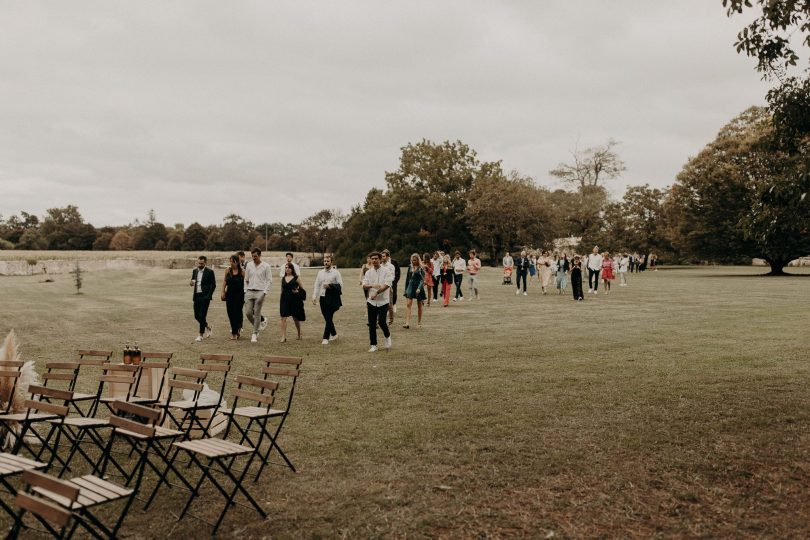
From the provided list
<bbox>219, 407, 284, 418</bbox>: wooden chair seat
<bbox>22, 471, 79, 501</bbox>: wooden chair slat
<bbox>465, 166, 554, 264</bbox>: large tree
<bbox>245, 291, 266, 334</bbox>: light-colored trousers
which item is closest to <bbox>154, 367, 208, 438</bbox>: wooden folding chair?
<bbox>219, 407, 284, 418</bbox>: wooden chair seat

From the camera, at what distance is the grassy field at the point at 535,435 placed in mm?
5398

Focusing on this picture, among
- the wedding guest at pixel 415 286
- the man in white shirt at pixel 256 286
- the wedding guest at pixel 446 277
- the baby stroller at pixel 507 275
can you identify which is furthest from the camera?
the baby stroller at pixel 507 275

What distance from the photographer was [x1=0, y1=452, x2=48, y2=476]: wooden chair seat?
194 inches

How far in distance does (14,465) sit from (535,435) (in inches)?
202

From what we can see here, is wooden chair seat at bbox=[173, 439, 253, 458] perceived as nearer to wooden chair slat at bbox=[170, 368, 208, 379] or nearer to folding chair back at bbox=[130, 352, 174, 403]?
wooden chair slat at bbox=[170, 368, 208, 379]

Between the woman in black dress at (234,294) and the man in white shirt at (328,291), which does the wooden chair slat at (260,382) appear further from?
the woman in black dress at (234,294)

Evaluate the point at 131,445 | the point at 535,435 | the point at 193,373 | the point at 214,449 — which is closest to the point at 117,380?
the point at 193,373

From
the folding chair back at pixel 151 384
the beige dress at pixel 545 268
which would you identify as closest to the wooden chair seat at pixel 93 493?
the folding chair back at pixel 151 384

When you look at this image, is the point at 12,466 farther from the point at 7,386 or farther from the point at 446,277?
the point at 446,277

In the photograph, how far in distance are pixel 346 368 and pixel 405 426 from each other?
420cm

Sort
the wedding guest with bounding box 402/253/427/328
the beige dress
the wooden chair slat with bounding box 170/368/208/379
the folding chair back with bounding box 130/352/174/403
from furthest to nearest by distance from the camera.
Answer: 1. the beige dress
2. the wedding guest with bounding box 402/253/427/328
3. the folding chair back with bounding box 130/352/174/403
4. the wooden chair slat with bounding box 170/368/208/379

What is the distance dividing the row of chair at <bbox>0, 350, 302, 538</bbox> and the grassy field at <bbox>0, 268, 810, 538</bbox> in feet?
1.24

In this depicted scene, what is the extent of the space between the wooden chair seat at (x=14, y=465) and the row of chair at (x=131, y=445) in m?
0.01

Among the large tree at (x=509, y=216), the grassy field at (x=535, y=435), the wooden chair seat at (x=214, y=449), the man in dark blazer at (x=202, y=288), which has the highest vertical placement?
the large tree at (x=509, y=216)
